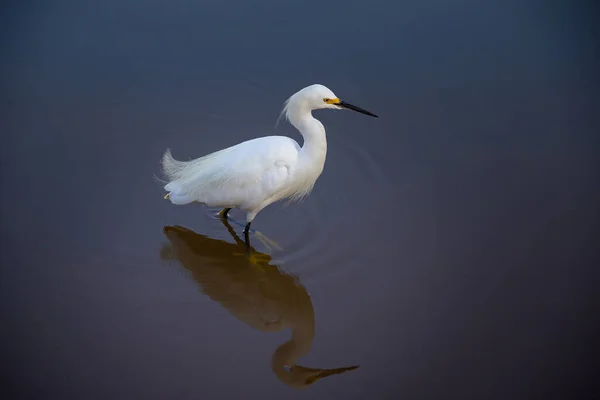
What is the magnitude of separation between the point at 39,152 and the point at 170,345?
1842 mm

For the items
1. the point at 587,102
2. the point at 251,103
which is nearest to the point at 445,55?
the point at 587,102

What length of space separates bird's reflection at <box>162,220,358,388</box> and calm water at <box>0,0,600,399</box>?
0.01m

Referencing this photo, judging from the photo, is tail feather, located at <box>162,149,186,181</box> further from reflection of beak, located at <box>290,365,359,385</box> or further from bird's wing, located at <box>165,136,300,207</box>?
reflection of beak, located at <box>290,365,359,385</box>

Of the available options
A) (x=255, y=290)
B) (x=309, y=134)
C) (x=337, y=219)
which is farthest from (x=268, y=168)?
(x=255, y=290)

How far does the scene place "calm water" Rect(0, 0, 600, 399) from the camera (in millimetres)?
3346

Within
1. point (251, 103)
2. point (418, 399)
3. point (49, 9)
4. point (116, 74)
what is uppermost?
point (49, 9)

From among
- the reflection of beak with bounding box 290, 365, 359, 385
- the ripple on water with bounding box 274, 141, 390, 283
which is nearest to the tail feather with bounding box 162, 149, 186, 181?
the ripple on water with bounding box 274, 141, 390, 283

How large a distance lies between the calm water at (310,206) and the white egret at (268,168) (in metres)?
0.28

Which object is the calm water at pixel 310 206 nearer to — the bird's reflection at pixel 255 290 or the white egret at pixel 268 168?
the bird's reflection at pixel 255 290

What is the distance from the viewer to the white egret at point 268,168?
3721 millimetres

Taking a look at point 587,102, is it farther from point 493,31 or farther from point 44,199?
point 44,199

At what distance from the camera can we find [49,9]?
17.4 feet

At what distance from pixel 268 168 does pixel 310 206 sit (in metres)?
0.52

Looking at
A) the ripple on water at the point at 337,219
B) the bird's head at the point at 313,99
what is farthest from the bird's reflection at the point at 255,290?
the bird's head at the point at 313,99
